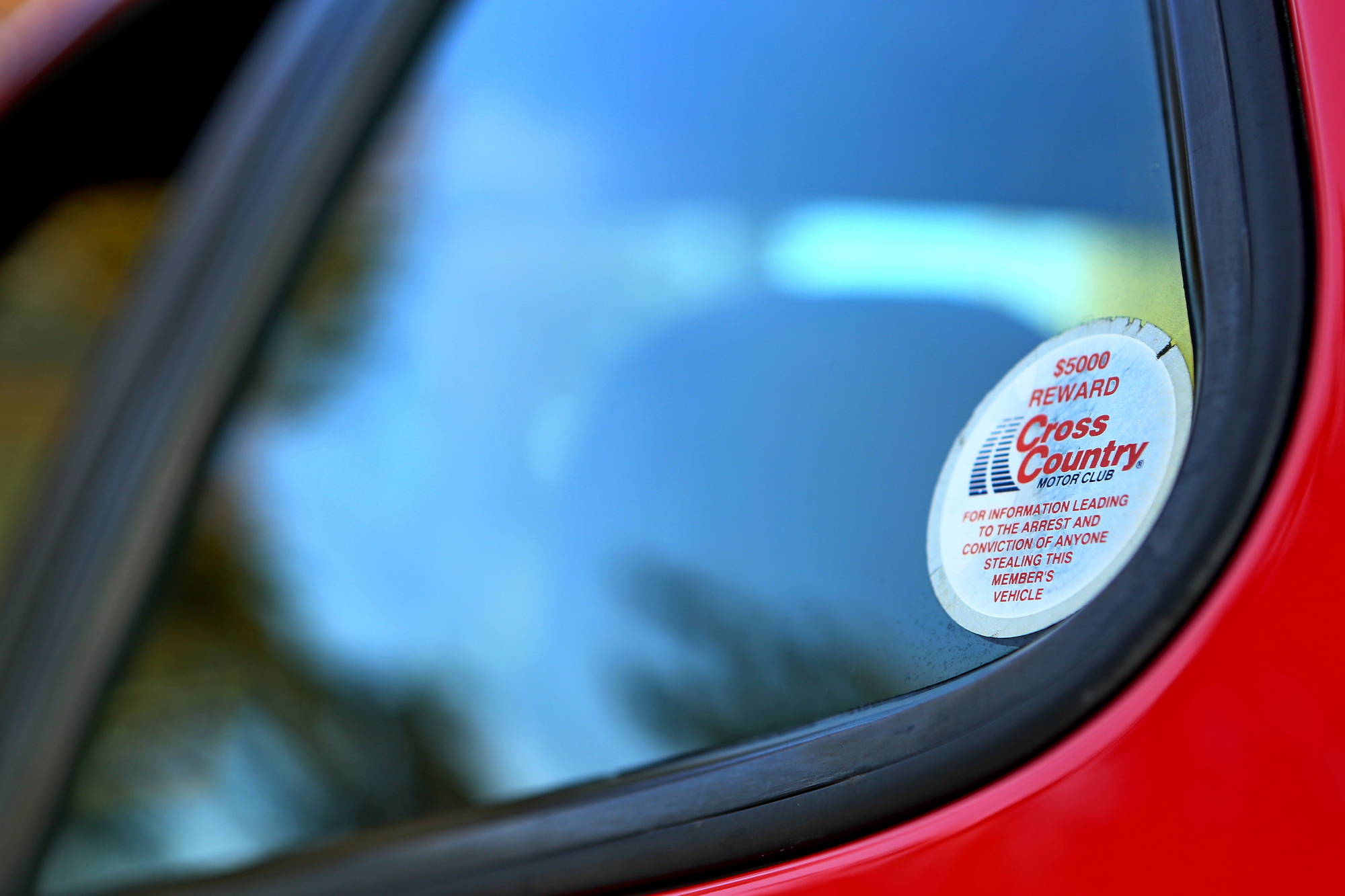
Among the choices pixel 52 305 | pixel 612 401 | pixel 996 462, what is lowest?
pixel 52 305

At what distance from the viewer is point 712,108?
1016mm

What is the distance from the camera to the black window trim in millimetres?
521

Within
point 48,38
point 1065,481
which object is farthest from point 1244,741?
point 48,38

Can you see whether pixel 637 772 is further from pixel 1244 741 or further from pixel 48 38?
pixel 48 38

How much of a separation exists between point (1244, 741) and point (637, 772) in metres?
0.41

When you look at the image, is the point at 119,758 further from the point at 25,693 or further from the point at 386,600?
the point at 386,600

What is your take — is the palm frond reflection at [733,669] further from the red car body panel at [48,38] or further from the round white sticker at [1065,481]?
the red car body panel at [48,38]

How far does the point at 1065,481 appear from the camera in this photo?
22.1 inches

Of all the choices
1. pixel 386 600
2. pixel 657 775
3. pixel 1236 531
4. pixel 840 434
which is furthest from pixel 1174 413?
pixel 386 600

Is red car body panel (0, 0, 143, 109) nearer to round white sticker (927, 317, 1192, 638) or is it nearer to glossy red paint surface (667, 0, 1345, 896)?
round white sticker (927, 317, 1192, 638)

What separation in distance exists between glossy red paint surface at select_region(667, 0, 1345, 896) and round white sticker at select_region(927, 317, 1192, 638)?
49mm

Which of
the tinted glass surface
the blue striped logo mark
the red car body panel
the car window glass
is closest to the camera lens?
the blue striped logo mark

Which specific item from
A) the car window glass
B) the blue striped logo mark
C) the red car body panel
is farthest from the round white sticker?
the red car body panel

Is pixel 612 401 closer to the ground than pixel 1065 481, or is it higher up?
closer to the ground
